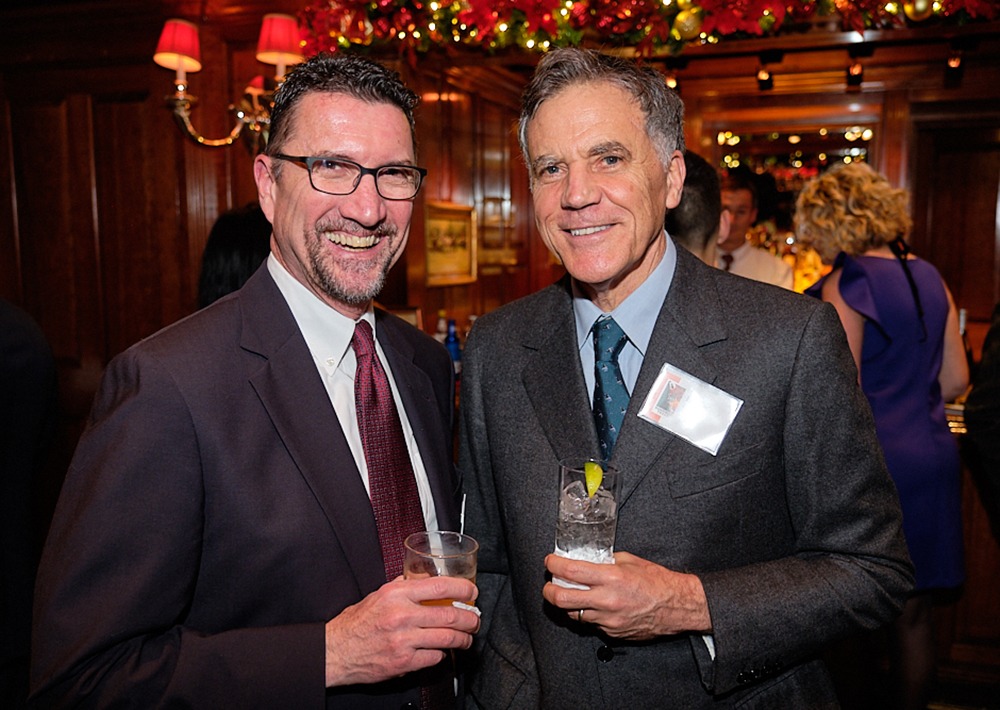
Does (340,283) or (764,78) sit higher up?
(764,78)

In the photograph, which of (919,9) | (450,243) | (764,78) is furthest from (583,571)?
(764,78)

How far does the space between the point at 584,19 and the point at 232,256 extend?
2418 mm

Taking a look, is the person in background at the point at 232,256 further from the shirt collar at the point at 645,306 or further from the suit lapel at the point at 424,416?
the shirt collar at the point at 645,306

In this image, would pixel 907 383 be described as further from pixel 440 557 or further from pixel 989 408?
pixel 440 557

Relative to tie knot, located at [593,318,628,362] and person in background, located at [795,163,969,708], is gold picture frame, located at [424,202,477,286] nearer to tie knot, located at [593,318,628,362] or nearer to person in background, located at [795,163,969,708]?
person in background, located at [795,163,969,708]

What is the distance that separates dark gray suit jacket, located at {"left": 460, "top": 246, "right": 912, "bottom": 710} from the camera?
1.37 metres

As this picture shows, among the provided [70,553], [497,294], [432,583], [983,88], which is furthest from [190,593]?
[983,88]

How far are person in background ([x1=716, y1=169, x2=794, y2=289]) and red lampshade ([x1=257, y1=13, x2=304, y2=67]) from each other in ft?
9.07

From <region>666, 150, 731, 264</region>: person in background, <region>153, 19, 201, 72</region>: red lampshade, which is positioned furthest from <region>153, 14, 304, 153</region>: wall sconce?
<region>666, 150, 731, 264</region>: person in background

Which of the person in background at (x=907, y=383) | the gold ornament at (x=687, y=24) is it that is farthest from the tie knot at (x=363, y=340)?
the gold ornament at (x=687, y=24)

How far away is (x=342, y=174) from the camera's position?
5.00 ft

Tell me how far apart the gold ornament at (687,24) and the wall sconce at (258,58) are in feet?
6.21

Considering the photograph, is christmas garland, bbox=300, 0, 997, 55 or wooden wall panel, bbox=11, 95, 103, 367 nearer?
christmas garland, bbox=300, 0, 997, 55

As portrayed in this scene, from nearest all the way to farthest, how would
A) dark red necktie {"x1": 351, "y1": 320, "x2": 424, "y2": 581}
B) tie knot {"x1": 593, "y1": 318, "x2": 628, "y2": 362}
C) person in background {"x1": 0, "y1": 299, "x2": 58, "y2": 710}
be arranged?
dark red necktie {"x1": 351, "y1": 320, "x2": 424, "y2": 581} → tie knot {"x1": 593, "y1": 318, "x2": 628, "y2": 362} → person in background {"x1": 0, "y1": 299, "x2": 58, "y2": 710}
